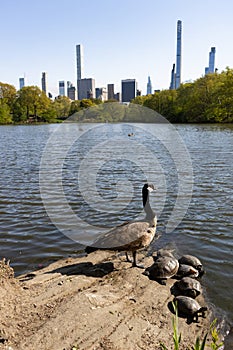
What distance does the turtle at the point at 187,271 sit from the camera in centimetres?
687

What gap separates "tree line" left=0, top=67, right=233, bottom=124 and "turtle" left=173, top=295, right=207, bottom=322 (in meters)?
57.6

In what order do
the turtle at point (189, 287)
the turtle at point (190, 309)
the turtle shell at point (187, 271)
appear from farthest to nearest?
the turtle shell at point (187, 271), the turtle at point (189, 287), the turtle at point (190, 309)

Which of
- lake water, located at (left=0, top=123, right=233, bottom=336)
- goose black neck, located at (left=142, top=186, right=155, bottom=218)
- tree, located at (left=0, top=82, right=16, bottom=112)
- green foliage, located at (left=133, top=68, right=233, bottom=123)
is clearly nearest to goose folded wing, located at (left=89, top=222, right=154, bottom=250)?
goose black neck, located at (left=142, top=186, right=155, bottom=218)

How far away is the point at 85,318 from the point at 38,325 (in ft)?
2.49

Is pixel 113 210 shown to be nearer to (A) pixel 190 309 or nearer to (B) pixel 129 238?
(B) pixel 129 238

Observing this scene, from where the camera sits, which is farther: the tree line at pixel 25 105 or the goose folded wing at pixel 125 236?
the tree line at pixel 25 105

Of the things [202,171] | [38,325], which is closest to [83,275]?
[38,325]

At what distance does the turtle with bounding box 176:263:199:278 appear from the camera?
687 cm

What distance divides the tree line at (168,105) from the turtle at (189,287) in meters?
56.9

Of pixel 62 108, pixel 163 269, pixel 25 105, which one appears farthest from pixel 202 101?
pixel 163 269

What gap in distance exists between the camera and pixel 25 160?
24.7 meters

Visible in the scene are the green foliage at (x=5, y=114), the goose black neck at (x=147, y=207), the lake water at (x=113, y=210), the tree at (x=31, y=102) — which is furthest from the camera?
the tree at (x=31, y=102)

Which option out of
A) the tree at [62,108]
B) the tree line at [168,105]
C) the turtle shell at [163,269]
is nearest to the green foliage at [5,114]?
the tree line at [168,105]

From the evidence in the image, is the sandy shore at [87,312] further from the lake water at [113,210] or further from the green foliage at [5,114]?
the green foliage at [5,114]
